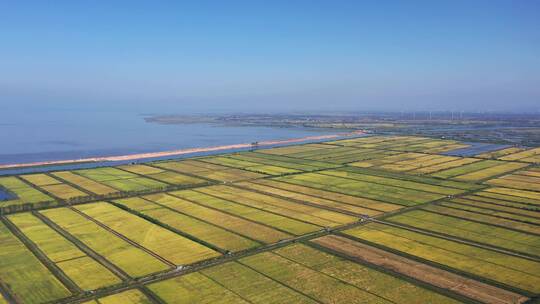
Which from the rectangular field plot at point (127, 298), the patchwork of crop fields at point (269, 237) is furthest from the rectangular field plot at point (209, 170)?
the rectangular field plot at point (127, 298)

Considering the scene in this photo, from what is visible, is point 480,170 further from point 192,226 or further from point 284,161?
point 192,226

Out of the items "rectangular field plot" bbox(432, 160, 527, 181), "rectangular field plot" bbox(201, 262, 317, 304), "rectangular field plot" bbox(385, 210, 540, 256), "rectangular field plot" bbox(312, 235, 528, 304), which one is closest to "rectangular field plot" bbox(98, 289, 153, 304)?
"rectangular field plot" bbox(201, 262, 317, 304)

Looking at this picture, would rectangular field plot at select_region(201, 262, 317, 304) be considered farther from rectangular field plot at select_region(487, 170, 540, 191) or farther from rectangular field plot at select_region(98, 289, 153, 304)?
rectangular field plot at select_region(487, 170, 540, 191)

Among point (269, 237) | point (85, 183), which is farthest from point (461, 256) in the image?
point (85, 183)

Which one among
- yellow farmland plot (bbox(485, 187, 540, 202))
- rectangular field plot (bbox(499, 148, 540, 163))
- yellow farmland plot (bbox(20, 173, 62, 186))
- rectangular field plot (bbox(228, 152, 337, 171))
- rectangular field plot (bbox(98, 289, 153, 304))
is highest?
rectangular field plot (bbox(499, 148, 540, 163))

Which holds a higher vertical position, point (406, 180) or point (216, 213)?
point (406, 180)

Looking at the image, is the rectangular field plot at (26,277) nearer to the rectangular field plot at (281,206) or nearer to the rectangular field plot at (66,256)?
the rectangular field plot at (66,256)

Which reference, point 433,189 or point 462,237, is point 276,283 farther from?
point 433,189
